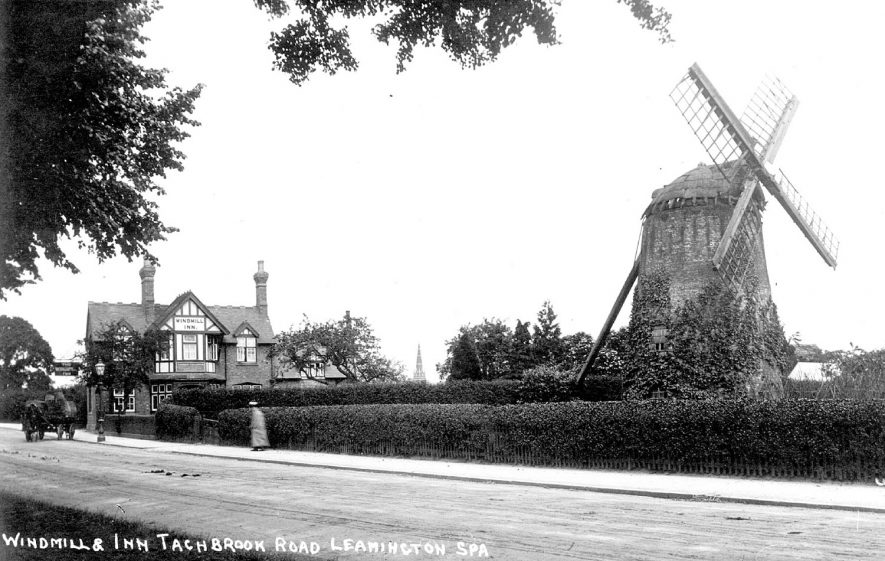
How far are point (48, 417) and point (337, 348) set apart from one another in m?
18.7

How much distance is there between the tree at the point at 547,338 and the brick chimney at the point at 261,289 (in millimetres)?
21324

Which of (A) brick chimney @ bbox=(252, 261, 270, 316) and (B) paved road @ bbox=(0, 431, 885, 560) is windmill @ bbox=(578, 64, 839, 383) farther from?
(A) brick chimney @ bbox=(252, 261, 270, 316)

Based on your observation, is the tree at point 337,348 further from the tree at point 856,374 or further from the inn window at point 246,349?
the tree at point 856,374

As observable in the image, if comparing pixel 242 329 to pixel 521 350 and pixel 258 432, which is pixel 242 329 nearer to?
pixel 521 350

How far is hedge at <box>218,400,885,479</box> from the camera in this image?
14.5 metres

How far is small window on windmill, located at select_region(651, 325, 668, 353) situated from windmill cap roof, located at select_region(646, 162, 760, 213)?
4249 millimetres

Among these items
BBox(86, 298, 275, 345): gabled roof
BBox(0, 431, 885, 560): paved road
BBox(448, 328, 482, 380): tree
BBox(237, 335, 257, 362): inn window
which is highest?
BBox(86, 298, 275, 345): gabled roof

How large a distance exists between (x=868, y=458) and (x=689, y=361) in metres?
8.81

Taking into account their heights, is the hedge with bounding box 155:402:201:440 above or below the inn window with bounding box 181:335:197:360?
below

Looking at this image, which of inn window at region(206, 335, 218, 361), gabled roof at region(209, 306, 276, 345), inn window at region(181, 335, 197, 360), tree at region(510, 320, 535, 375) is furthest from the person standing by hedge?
tree at region(510, 320, 535, 375)

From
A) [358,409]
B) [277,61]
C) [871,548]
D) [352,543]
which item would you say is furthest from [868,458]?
[358,409]

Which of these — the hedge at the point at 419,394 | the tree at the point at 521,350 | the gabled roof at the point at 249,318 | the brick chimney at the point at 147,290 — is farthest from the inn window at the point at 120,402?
the tree at the point at 521,350

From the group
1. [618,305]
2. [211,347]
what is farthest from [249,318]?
[618,305]

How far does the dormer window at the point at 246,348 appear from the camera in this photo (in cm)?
5622
